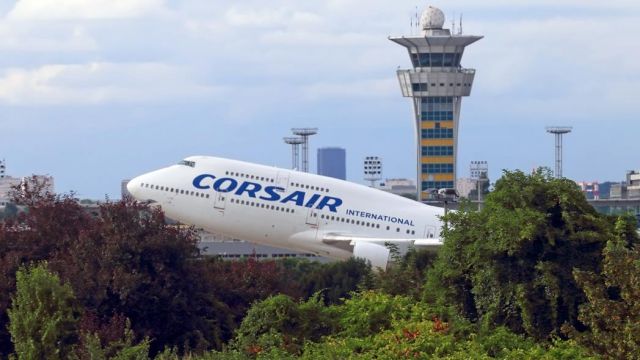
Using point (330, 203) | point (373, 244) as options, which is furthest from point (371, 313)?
point (330, 203)

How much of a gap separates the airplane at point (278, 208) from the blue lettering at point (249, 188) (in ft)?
0.14

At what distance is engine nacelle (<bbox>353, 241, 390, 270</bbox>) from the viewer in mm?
62281

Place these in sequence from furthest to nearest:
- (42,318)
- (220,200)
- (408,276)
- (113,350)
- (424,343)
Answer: (220,200) → (408,276) → (42,318) → (113,350) → (424,343)

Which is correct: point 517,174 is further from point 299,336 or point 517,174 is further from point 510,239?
point 299,336

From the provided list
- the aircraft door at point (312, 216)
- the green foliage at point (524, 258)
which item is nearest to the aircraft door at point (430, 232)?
the aircraft door at point (312, 216)

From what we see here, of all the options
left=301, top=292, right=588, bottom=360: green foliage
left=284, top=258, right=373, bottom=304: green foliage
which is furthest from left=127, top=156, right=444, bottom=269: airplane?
left=301, top=292, right=588, bottom=360: green foliage

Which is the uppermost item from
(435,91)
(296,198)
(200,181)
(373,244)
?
(435,91)

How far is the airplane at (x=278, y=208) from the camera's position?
66125 millimetres

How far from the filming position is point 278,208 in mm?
66062

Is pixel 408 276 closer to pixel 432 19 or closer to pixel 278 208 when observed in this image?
pixel 278 208

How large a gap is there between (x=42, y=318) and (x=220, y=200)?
2852cm

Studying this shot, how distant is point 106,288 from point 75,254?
1883 millimetres

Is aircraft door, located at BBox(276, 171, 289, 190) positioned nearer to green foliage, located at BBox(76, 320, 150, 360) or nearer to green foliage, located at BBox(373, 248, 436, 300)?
green foliage, located at BBox(373, 248, 436, 300)

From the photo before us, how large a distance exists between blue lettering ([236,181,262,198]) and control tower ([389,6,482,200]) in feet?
322
